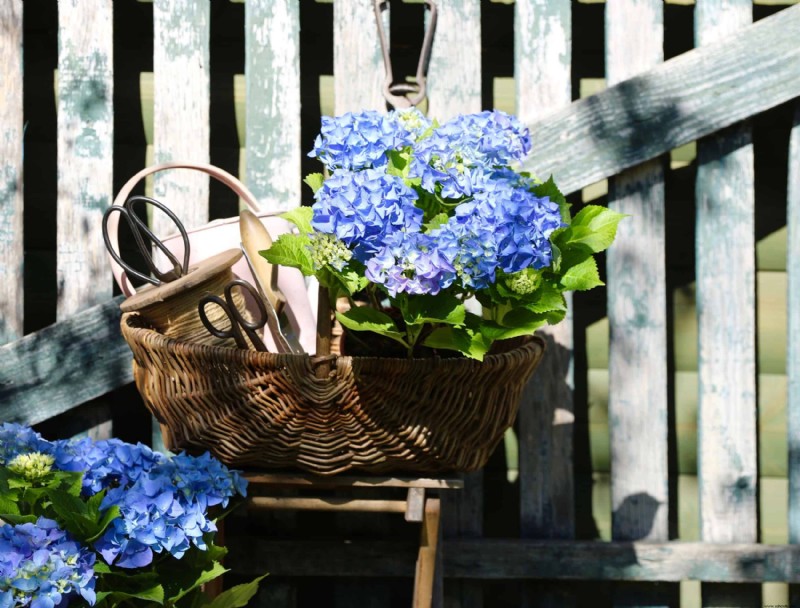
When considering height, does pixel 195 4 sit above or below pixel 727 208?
above

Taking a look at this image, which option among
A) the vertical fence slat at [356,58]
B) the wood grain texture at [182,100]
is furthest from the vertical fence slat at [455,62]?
the wood grain texture at [182,100]

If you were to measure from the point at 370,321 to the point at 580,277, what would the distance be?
37 centimetres

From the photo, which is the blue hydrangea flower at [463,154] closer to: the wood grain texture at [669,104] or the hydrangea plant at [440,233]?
the hydrangea plant at [440,233]

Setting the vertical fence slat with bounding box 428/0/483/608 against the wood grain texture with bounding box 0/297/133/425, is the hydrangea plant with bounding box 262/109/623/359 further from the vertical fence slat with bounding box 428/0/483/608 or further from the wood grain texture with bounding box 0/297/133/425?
the wood grain texture with bounding box 0/297/133/425

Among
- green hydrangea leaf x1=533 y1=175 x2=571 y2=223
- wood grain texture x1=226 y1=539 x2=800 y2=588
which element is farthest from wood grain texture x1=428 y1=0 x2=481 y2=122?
wood grain texture x1=226 y1=539 x2=800 y2=588

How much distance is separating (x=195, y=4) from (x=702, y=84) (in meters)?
1.18

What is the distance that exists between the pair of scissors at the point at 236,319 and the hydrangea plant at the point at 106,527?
0.72ft

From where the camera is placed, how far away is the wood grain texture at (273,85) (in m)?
2.49

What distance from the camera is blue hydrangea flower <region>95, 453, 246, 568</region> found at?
1754 mm

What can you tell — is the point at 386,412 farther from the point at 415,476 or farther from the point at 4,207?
the point at 4,207

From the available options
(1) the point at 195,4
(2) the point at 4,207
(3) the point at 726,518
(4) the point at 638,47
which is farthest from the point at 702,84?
(2) the point at 4,207

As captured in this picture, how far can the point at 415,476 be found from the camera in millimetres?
2039

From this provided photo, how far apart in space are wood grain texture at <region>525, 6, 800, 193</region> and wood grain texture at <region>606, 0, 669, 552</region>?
69 millimetres

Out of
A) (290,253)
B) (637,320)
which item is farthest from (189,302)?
(637,320)
